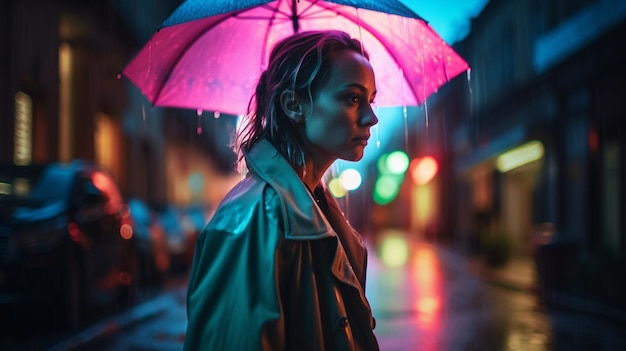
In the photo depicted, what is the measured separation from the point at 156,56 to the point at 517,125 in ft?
71.5

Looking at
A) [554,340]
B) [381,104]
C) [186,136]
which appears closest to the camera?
[381,104]

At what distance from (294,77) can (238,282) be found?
721 mm

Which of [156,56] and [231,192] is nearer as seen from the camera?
[231,192]

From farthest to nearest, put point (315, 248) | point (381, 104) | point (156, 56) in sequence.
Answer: point (381, 104)
point (156, 56)
point (315, 248)

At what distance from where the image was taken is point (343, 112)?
217cm

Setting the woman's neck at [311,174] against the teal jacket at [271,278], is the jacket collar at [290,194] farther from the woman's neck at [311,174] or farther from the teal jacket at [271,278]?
the woman's neck at [311,174]

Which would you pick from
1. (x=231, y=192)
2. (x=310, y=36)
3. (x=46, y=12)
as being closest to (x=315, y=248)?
(x=231, y=192)

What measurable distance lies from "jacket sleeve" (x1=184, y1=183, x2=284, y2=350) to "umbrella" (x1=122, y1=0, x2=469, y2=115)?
152cm

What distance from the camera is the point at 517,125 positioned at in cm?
2361

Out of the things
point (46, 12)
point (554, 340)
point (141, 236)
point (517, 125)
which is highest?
point (46, 12)

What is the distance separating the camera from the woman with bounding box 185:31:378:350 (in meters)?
1.74

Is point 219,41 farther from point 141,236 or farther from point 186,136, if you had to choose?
point 186,136

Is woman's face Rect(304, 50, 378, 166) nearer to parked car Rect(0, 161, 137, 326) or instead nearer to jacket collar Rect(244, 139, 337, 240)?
jacket collar Rect(244, 139, 337, 240)

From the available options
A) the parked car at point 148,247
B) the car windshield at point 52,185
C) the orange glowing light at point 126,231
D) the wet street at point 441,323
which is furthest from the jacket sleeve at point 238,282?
the parked car at point 148,247
